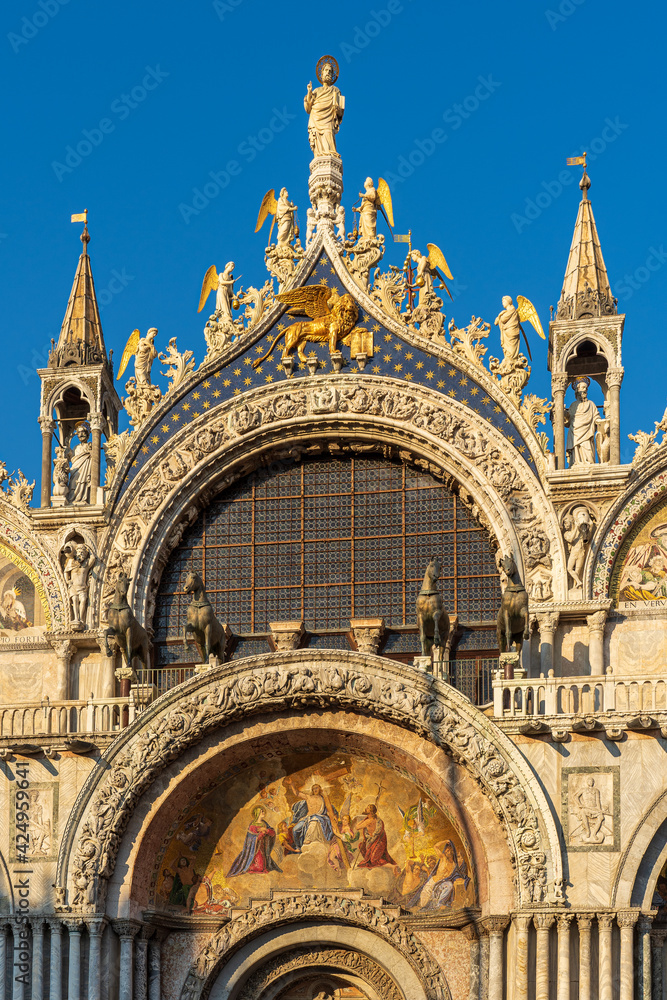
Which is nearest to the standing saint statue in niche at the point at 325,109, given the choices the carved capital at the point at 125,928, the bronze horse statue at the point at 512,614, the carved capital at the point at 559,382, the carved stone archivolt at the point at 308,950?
the carved capital at the point at 559,382

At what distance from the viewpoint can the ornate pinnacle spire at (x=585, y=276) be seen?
27484 millimetres

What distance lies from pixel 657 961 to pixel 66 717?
27.9ft

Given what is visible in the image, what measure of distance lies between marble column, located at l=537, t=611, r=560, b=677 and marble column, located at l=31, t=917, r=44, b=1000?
Answer: 25.0 feet

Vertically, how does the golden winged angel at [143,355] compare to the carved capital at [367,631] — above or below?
above

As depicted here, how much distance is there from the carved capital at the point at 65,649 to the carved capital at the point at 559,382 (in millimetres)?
7918

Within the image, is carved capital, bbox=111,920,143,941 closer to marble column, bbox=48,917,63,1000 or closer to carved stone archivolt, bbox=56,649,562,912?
carved stone archivolt, bbox=56,649,562,912

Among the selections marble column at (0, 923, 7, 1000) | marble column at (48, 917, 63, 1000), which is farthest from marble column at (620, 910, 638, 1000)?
marble column at (0, 923, 7, 1000)

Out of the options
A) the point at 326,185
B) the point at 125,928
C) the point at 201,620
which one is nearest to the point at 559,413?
the point at 326,185

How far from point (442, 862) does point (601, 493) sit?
562cm

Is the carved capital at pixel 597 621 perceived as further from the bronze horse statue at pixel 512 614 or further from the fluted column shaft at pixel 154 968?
the fluted column shaft at pixel 154 968

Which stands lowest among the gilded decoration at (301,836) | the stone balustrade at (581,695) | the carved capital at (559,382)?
the gilded decoration at (301,836)

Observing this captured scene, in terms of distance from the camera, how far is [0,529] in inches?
1121

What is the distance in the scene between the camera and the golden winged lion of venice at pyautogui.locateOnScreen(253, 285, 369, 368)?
28219 millimetres

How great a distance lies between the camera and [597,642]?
85.2 feet
